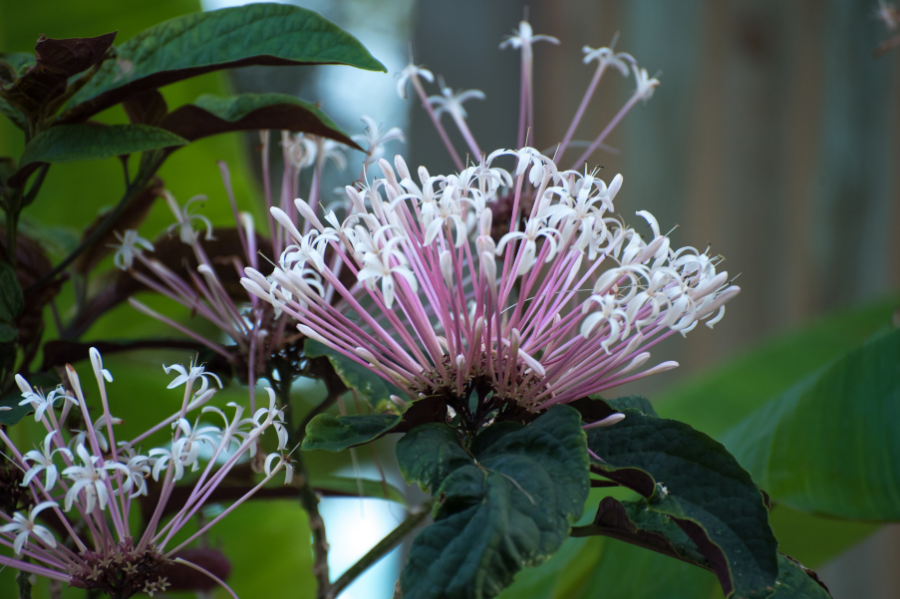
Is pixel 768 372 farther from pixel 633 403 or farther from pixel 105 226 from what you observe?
pixel 105 226

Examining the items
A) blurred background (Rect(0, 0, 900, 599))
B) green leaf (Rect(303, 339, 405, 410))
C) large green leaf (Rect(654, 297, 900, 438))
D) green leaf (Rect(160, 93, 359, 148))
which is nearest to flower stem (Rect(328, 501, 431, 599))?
green leaf (Rect(303, 339, 405, 410))

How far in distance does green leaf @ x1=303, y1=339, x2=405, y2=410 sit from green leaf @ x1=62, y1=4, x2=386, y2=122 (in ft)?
0.43

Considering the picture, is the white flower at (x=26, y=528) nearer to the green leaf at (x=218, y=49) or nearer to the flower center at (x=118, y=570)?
the flower center at (x=118, y=570)

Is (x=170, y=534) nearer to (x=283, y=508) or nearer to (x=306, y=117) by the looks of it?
(x=306, y=117)

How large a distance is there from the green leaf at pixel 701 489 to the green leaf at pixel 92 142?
0.24 meters

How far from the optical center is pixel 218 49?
349 mm

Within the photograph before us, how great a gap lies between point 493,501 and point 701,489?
85mm

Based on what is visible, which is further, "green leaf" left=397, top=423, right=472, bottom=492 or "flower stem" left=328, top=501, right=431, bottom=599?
"flower stem" left=328, top=501, right=431, bottom=599

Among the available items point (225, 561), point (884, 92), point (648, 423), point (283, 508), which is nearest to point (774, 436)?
point (648, 423)

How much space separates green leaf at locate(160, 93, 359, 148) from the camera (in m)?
0.35

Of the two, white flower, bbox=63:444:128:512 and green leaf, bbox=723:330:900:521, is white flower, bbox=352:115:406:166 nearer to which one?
white flower, bbox=63:444:128:512

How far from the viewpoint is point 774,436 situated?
0.52 meters

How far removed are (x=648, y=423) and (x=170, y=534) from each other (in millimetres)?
199

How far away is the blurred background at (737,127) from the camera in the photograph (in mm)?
1188
